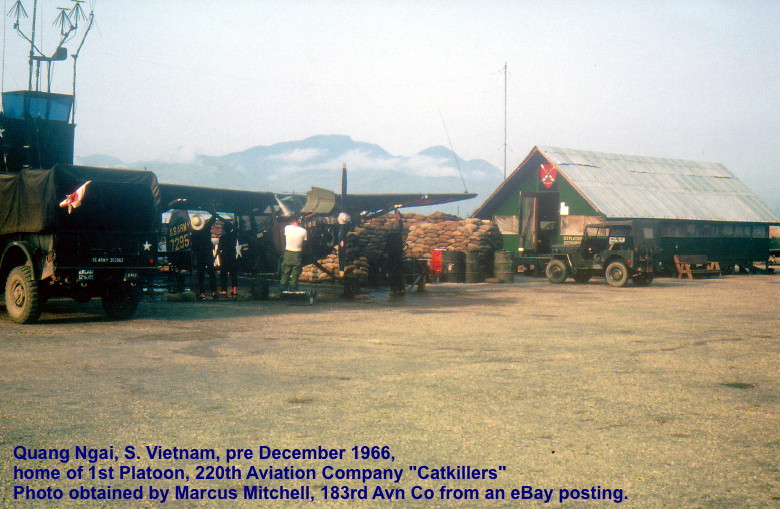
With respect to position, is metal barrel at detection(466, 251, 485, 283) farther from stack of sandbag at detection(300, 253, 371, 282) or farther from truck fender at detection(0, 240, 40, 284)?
truck fender at detection(0, 240, 40, 284)

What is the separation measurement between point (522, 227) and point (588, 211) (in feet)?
12.2

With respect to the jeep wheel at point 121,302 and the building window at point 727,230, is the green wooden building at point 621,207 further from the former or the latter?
the jeep wheel at point 121,302

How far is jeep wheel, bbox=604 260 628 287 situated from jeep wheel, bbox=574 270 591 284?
4.24 ft

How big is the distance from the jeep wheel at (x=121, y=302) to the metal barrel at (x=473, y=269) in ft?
48.9

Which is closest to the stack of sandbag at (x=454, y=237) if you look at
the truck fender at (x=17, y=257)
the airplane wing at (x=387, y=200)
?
the airplane wing at (x=387, y=200)

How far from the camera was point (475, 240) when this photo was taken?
26562 mm

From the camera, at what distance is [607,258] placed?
79.0 feet

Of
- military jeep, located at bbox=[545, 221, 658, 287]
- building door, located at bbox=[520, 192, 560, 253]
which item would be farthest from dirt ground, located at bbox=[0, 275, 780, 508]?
building door, located at bbox=[520, 192, 560, 253]

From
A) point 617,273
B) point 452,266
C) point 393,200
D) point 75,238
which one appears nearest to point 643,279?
point 617,273

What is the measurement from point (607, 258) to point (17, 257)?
61.7 feet

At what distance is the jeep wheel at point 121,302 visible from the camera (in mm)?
12562

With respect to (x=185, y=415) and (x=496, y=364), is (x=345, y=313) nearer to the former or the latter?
(x=496, y=364)

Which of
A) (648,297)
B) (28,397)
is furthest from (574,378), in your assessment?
(648,297)

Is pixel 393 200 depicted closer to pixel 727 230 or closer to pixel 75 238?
pixel 75 238
